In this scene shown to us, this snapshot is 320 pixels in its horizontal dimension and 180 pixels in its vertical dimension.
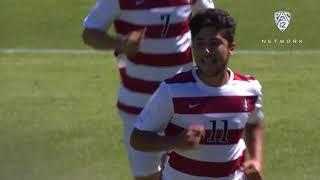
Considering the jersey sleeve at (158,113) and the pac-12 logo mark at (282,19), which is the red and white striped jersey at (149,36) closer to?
the jersey sleeve at (158,113)

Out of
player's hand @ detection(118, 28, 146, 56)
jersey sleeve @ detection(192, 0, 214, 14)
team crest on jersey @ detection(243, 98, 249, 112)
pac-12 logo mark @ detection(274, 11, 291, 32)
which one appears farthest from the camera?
pac-12 logo mark @ detection(274, 11, 291, 32)

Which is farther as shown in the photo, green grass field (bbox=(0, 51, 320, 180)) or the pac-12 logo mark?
the pac-12 logo mark

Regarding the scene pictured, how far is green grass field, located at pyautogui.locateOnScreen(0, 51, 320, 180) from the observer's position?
752 cm

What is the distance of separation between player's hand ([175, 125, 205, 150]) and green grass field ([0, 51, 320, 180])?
365 cm

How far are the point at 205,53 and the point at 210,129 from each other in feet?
1.05

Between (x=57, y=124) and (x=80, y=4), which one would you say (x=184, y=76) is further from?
(x=80, y=4)

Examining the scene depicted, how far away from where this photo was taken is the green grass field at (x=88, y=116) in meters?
7.52

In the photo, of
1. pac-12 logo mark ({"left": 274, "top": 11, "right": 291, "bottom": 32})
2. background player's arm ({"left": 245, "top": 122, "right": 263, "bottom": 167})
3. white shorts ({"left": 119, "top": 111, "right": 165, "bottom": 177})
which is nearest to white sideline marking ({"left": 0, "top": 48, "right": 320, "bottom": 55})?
pac-12 logo mark ({"left": 274, "top": 11, "right": 291, "bottom": 32})

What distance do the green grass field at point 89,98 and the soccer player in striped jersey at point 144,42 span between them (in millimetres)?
2262

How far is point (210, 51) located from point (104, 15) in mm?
1210

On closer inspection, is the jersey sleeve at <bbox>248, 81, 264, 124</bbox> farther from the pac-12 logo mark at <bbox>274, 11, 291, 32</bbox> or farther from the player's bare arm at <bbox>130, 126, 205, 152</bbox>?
the pac-12 logo mark at <bbox>274, 11, 291, 32</bbox>

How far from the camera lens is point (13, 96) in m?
10.4

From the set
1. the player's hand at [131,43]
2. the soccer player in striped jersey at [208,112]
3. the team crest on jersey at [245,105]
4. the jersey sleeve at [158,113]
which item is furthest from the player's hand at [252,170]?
the player's hand at [131,43]

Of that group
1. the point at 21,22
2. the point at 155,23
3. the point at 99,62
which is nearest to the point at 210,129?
the point at 155,23
